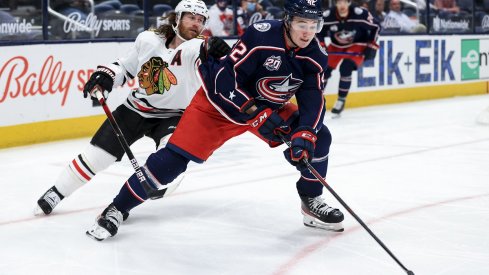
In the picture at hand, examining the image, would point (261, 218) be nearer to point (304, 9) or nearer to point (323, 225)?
point (323, 225)

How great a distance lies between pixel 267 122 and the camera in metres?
2.98

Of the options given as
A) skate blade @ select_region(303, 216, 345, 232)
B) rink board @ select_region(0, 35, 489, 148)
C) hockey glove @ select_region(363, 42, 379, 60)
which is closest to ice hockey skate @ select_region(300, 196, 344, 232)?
skate blade @ select_region(303, 216, 345, 232)

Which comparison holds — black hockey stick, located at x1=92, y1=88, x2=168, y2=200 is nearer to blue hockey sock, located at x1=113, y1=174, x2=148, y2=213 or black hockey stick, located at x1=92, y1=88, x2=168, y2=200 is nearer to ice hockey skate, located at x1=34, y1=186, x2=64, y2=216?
blue hockey sock, located at x1=113, y1=174, x2=148, y2=213

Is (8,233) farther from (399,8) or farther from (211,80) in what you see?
(399,8)

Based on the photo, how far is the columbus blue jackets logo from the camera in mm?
3107

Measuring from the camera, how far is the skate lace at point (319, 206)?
327 centimetres

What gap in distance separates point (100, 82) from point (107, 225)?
0.60 meters

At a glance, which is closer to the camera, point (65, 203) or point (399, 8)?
point (65, 203)

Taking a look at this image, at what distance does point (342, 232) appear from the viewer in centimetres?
332

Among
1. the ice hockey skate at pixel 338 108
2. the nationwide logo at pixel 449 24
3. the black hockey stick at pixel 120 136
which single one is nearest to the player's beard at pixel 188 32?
the black hockey stick at pixel 120 136

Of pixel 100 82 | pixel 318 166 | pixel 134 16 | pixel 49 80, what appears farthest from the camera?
pixel 134 16

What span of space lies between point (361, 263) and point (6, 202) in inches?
75.2

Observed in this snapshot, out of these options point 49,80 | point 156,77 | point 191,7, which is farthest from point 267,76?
point 49,80

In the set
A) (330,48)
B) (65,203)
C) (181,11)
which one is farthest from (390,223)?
(330,48)
